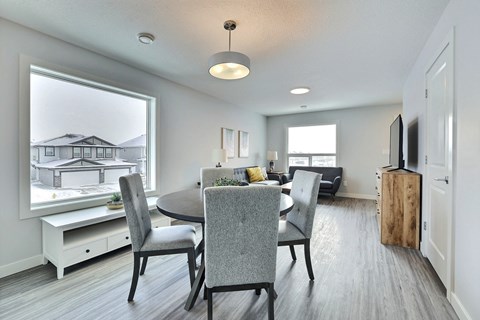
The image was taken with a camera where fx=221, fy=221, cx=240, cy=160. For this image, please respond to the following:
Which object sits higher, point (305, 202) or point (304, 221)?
point (305, 202)

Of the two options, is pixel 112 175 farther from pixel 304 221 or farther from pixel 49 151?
pixel 304 221

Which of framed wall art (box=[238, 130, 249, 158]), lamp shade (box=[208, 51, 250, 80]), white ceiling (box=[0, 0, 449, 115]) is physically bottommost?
framed wall art (box=[238, 130, 249, 158])

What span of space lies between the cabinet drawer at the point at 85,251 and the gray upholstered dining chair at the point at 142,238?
2.59 feet

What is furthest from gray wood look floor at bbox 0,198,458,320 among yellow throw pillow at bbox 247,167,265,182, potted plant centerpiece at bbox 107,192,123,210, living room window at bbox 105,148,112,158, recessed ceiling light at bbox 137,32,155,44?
yellow throw pillow at bbox 247,167,265,182

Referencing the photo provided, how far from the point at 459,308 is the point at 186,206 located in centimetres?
205

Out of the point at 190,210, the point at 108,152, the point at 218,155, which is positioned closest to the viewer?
the point at 190,210

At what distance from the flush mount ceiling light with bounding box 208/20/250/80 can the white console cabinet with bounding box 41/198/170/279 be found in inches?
74.6

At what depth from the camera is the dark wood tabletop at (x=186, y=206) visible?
4.84 feet

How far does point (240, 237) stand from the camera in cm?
132

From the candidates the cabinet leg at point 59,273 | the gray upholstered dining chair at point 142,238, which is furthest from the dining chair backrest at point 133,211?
the cabinet leg at point 59,273

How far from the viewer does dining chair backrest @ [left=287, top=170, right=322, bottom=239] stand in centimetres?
195

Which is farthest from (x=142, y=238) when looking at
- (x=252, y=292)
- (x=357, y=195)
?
(x=357, y=195)

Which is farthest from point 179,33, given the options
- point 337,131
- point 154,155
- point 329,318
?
point 337,131

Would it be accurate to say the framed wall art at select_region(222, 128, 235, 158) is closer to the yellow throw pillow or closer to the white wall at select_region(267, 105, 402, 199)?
the yellow throw pillow
